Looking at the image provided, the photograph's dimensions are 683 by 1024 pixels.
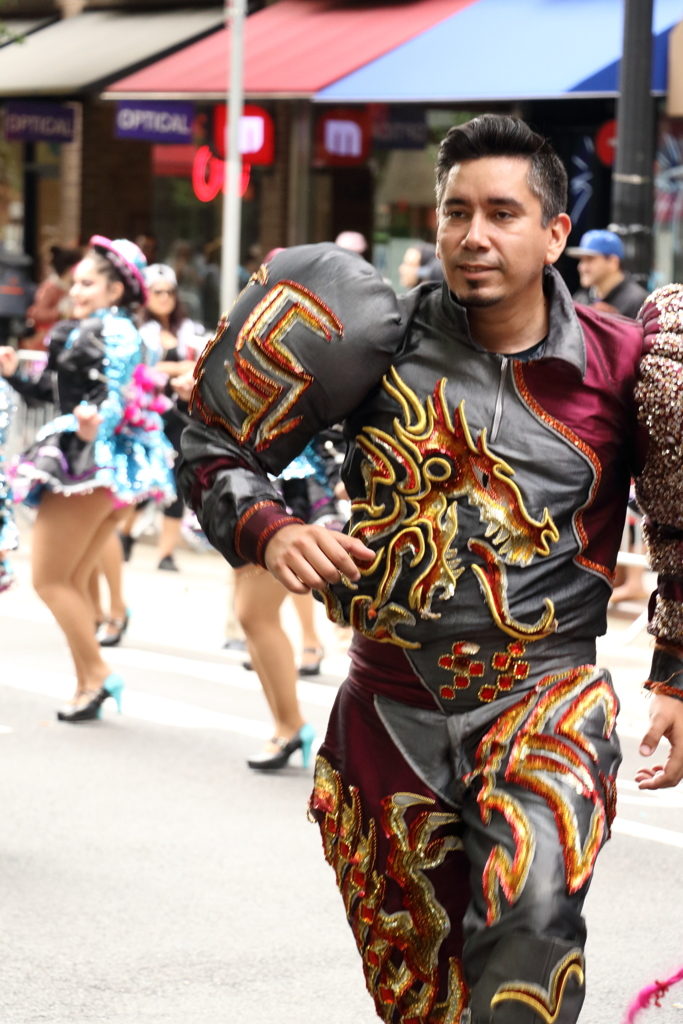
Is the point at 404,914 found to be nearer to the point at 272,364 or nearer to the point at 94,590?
the point at 272,364

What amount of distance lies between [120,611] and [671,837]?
168 inches

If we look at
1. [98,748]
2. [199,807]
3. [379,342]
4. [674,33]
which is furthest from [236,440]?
[674,33]

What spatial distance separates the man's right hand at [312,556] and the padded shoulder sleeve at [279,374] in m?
0.11

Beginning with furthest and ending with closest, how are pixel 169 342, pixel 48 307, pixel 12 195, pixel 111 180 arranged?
pixel 12 195 → pixel 111 180 → pixel 48 307 → pixel 169 342

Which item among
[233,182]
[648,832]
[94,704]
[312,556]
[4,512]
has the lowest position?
[94,704]

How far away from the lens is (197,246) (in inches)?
792

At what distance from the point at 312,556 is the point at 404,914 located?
0.74 metres

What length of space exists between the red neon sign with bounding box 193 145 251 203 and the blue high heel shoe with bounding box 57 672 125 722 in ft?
27.5

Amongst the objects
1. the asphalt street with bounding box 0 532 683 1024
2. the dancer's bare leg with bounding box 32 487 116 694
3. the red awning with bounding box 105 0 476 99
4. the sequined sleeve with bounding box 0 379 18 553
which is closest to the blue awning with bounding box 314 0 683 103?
the red awning with bounding box 105 0 476 99

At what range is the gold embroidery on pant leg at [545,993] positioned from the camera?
305cm

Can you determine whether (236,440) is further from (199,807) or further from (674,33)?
(674,33)

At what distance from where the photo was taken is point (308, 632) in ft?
29.6

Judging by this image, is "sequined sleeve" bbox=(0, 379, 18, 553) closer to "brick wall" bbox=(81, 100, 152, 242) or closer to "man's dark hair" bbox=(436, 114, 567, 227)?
"man's dark hair" bbox=(436, 114, 567, 227)

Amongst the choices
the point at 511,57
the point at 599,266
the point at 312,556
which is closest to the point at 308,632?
the point at 599,266
